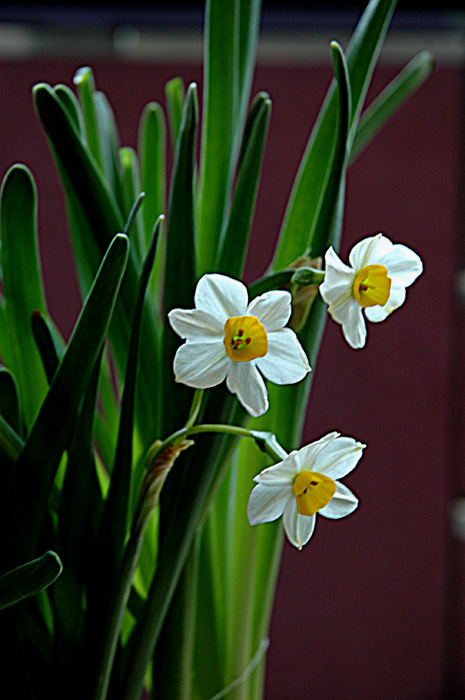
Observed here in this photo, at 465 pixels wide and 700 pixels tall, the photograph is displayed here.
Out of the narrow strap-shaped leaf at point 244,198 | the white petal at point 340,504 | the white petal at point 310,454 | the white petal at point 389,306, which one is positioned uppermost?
the narrow strap-shaped leaf at point 244,198

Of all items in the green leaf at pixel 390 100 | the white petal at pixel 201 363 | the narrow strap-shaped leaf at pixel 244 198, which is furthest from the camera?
the green leaf at pixel 390 100

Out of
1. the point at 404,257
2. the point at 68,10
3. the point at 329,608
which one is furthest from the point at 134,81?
the point at 404,257

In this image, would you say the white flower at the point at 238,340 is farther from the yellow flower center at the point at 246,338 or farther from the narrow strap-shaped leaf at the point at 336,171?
the narrow strap-shaped leaf at the point at 336,171

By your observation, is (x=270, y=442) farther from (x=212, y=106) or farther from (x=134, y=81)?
(x=134, y=81)

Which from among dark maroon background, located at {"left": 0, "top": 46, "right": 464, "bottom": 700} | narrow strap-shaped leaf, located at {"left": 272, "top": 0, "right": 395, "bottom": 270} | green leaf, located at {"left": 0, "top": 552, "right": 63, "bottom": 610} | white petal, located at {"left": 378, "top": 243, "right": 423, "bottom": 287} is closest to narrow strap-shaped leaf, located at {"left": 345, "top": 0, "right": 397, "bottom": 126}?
narrow strap-shaped leaf, located at {"left": 272, "top": 0, "right": 395, "bottom": 270}

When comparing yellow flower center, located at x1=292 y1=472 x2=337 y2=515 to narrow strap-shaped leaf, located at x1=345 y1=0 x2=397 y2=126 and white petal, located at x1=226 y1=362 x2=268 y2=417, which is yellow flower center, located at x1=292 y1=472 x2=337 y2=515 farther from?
narrow strap-shaped leaf, located at x1=345 y1=0 x2=397 y2=126

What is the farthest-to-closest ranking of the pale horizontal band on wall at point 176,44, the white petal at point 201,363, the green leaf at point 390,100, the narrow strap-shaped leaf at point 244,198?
the pale horizontal band on wall at point 176,44, the green leaf at point 390,100, the narrow strap-shaped leaf at point 244,198, the white petal at point 201,363

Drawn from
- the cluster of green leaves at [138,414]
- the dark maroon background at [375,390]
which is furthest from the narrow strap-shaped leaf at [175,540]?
the dark maroon background at [375,390]
